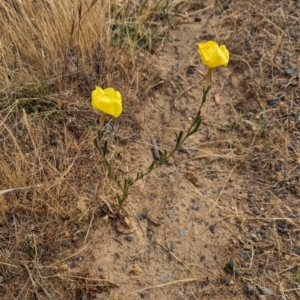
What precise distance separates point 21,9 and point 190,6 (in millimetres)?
1226

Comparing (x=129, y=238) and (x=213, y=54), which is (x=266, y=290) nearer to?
(x=129, y=238)

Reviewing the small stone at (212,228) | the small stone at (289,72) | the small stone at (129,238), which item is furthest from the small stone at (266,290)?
the small stone at (289,72)

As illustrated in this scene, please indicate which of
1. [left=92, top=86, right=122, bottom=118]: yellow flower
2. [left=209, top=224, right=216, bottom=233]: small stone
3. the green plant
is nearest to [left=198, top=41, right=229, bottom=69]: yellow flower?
the green plant

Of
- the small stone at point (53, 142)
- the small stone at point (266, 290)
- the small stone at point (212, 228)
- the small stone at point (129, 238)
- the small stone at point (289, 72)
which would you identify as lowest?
the small stone at point (266, 290)

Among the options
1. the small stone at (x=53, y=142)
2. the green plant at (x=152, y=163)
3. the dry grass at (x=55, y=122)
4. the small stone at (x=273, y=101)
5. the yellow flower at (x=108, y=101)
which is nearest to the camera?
the yellow flower at (x=108, y=101)

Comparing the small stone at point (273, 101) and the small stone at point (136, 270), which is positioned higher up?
the small stone at point (273, 101)

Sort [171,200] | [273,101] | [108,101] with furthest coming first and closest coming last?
[273,101] < [171,200] < [108,101]

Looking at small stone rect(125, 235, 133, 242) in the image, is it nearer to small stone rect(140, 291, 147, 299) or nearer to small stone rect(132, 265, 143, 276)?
small stone rect(132, 265, 143, 276)

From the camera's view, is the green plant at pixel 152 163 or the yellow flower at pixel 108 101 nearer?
the yellow flower at pixel 108 101

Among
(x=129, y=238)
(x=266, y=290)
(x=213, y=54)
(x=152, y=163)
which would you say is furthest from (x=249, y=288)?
(x=213, y=54)

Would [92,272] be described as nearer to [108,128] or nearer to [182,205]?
[182,205]

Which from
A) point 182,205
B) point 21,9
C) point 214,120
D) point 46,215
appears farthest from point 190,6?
point 46,215

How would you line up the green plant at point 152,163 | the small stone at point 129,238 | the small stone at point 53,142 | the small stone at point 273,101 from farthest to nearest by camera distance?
the small stone at point 273,101 < the small stone at point 53,142 < the small stone at point 129,238 < the green plant at point 152,163

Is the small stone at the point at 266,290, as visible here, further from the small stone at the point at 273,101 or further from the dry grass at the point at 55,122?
the small stone at the point at 273,101
